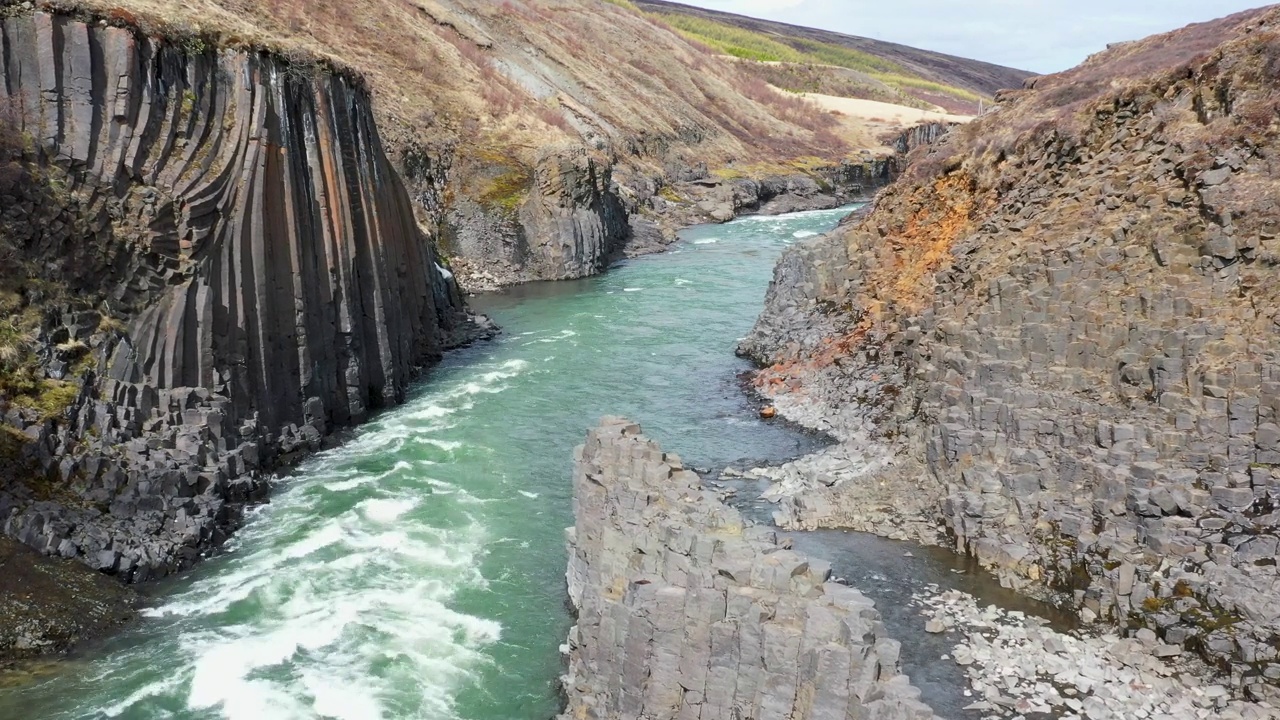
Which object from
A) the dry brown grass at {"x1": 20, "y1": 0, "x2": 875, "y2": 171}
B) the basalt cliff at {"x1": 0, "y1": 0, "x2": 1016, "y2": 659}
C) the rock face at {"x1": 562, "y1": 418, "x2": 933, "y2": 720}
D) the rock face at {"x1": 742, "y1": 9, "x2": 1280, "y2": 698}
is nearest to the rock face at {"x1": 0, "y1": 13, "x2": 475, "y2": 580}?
the basalt cliff at {"x1": 0, "y1": 0, "x2": 1016, "y2": 659}

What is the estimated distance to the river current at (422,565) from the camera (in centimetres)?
1858

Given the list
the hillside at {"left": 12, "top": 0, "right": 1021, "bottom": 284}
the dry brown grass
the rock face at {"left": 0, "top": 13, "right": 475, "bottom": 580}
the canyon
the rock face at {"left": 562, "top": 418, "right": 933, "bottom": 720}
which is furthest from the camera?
the hillside at {"left": 12, "top": 0, "right": 1021, "bottom": 284}

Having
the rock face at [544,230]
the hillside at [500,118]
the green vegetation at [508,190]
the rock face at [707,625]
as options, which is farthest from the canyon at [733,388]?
the green vegetation at [508,190]

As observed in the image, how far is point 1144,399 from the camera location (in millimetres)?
21344

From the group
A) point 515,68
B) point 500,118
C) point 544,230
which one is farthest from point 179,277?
Result: point 515,68

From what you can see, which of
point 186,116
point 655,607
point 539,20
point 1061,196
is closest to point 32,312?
point 186,116

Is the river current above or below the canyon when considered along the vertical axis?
below

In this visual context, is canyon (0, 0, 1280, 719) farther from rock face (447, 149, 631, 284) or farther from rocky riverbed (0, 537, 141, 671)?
rock face (447, 149, 631, 284)

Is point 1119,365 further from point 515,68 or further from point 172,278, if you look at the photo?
point 515,68

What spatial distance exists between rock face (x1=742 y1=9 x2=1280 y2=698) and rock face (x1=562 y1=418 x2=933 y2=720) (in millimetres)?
8400

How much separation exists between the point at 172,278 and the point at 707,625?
21292mm

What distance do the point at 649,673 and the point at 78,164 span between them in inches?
891

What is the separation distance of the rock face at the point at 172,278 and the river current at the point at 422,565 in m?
1.91

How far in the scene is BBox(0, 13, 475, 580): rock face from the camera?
79.0 ft
